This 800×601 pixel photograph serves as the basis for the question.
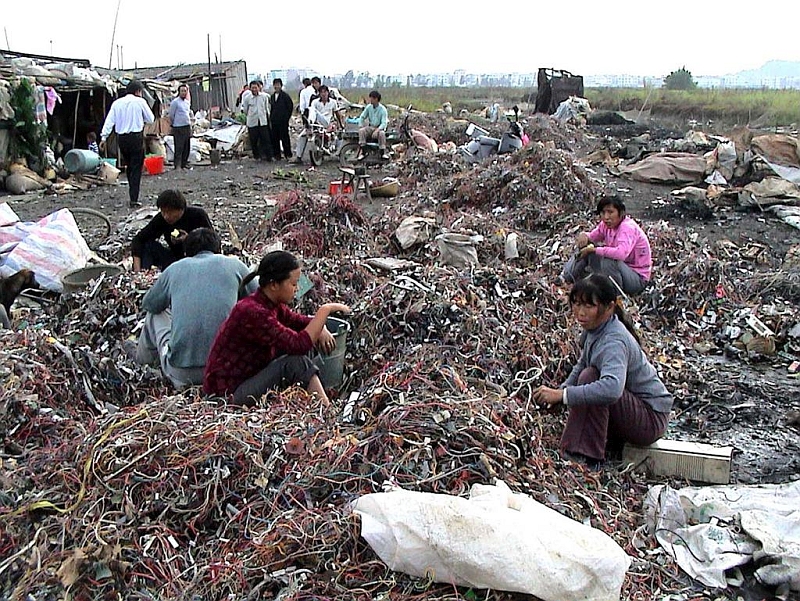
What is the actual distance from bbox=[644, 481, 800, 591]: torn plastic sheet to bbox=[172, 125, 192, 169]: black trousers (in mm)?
12324

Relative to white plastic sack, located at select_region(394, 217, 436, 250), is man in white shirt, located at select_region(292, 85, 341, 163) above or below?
above

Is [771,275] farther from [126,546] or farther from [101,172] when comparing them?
[101,172]

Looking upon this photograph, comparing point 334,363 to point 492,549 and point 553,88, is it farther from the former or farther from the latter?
point 553,88

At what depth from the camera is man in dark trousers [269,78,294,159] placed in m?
15.0

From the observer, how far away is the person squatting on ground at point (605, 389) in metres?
3.47

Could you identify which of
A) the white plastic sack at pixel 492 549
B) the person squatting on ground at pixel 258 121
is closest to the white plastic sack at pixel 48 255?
the white plastic sack at pixel 492 549

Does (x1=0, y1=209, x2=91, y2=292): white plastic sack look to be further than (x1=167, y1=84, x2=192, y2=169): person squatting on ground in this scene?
No

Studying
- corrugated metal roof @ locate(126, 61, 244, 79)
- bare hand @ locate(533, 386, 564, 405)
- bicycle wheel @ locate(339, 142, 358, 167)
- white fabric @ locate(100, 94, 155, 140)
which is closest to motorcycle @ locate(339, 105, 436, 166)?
bicycle wheel @ locate(339, 142, 358, 167)

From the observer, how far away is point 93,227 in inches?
346

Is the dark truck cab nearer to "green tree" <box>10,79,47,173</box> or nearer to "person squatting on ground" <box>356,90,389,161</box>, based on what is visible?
"person squatting on ground" <box>356,90,389,161</box>

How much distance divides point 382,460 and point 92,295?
2.97 meters

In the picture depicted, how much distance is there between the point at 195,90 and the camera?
21.2 meters

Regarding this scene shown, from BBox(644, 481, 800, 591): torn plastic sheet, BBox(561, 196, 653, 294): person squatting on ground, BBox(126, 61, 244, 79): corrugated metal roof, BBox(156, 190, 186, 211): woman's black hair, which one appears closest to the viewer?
BBox(644, 481, 800, 591): torn plastic sheet

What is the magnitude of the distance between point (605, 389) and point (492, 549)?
4.18 ft
